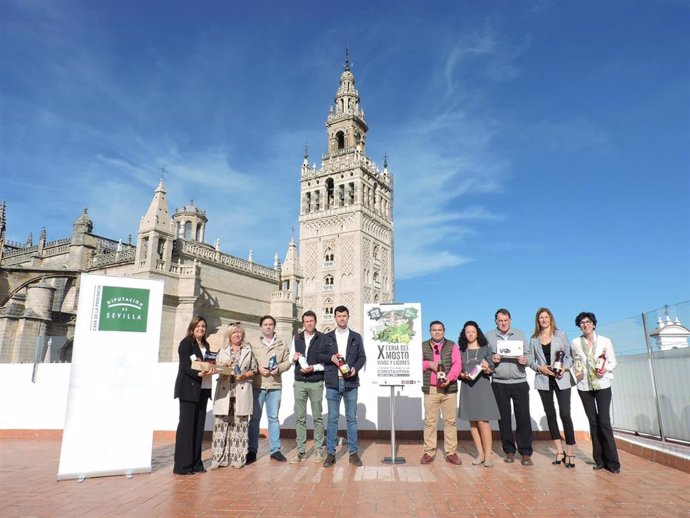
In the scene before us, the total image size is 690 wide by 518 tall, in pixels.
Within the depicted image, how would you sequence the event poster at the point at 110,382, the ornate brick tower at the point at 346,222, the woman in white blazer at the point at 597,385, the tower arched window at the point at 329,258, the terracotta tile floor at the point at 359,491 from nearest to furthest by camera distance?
the terracotta tile floor at the point at 359,491, the event poster at the point at 110,382, the woman in white blazer at the point at 597,385, the ornate brick tower at the point at 346,222, the tower arched window at the point at 329,258

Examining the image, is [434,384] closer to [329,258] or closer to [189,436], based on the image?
[189,436]

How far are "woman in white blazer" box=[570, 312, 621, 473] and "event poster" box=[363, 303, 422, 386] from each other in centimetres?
232

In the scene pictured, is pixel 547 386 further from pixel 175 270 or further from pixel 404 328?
pixel 175 270

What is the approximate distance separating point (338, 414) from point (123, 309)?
3515 mm

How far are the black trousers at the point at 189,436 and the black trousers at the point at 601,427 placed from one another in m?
5.48

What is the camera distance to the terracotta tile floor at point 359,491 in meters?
4.39

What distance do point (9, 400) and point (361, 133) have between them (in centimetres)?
4613

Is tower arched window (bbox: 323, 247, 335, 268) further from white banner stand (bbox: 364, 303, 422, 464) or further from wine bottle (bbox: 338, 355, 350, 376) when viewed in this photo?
wine bottle (bbox: 338, 355, 350, 376)

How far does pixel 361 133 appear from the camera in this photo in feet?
170

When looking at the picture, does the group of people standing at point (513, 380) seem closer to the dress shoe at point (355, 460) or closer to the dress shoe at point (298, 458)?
the dress shoe at point (355, 460)

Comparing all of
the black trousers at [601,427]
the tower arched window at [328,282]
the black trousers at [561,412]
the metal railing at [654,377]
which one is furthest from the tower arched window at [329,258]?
the black trousers at [601,427]

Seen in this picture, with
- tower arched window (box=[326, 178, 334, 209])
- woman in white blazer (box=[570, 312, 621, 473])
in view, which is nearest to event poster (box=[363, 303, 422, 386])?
woman in white blazer (box=[570, 312, 621, 473])

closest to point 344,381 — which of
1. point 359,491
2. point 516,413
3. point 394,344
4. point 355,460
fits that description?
point 394,344

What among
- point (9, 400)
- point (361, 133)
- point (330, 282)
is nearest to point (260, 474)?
point (9, 400)
